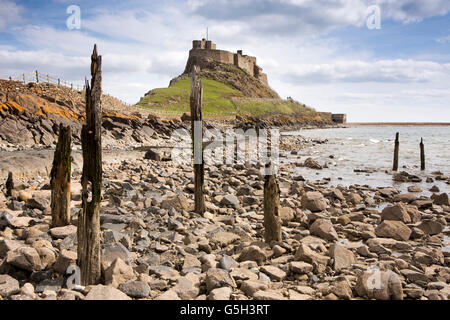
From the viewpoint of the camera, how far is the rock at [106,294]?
4797 millimetres

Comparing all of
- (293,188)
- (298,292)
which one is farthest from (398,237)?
(293,188)

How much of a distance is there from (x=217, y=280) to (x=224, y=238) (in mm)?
2516

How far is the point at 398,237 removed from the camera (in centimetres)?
903

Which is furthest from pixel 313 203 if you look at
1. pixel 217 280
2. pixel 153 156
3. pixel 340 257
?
pixel 153 156

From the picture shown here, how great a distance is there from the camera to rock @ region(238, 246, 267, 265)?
6930 mm

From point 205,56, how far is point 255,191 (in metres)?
119

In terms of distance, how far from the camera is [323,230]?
28.8 ft

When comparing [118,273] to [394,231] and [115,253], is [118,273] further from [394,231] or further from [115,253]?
[394,231]

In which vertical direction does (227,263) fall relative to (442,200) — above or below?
below

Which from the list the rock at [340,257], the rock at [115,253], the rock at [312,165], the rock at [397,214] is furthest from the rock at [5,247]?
the rock at [312,165]

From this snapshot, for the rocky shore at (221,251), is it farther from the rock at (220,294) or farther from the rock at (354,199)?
the rock at (354,199)

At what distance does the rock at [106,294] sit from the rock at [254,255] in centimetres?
267

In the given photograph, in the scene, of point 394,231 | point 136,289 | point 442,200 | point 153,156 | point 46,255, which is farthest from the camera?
point 153,156

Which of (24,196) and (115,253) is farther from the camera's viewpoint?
(24,196)
